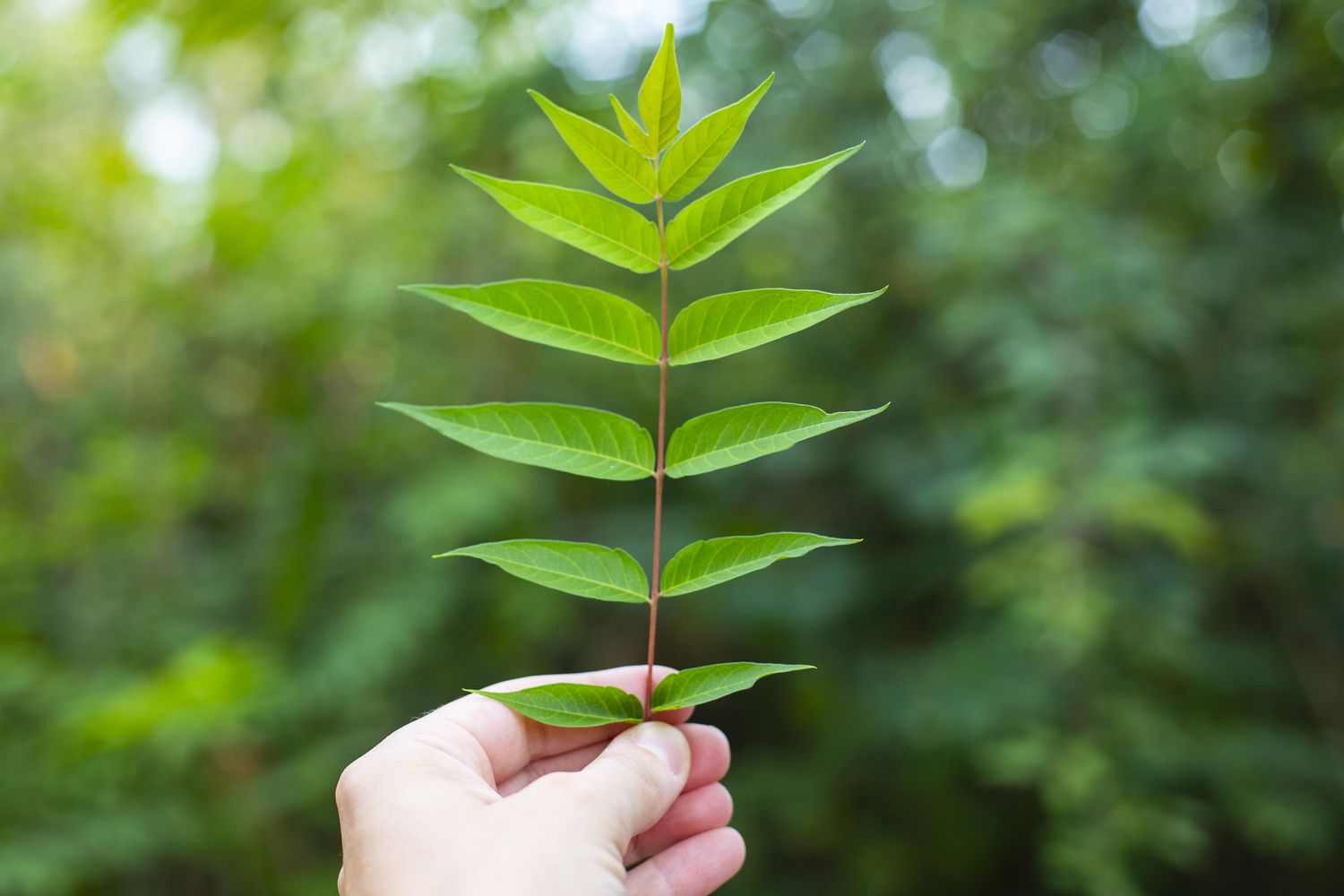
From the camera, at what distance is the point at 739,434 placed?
916 mm

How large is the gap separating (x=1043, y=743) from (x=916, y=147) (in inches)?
84.4

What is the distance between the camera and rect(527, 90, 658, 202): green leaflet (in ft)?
2.89

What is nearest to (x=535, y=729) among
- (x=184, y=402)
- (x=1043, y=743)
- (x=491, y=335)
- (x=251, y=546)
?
(x=1043, y=743)

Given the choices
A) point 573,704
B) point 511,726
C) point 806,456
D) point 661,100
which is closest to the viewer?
point 661,100

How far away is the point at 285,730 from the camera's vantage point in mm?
3752

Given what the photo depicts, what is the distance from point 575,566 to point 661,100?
1.53 ft

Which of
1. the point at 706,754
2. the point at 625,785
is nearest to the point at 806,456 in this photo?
the point at 706,754

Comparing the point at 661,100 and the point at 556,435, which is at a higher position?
the point at 661,100

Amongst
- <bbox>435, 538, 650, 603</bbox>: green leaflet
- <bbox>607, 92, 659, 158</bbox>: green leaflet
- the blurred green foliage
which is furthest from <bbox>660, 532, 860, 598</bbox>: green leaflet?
the blurred green foliage

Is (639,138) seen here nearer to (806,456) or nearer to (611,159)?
(611,159)

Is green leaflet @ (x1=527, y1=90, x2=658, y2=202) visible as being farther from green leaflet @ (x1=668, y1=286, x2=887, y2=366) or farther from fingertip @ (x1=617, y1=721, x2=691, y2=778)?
fingertip @ (x1=617, y1=721, x2=691, y2=778)

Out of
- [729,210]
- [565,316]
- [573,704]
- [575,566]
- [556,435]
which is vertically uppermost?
[729,210]

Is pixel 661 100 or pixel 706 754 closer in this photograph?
pixel 661 100

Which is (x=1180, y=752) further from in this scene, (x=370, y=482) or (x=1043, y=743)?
(x=370, y=482)
